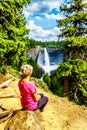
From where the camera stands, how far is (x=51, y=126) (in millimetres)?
10883

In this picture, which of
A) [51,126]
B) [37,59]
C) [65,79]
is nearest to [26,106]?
[51,126]

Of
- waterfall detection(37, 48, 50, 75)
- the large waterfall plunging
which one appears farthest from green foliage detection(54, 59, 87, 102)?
waterfall detection(37, 48, 50, 75)

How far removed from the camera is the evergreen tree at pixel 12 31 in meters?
20.8

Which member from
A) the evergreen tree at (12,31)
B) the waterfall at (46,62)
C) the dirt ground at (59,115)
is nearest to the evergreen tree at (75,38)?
the evergreen tree at (12,31)

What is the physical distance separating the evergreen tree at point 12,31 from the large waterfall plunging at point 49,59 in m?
43.0

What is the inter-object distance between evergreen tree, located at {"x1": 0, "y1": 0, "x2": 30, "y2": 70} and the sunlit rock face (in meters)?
10.5

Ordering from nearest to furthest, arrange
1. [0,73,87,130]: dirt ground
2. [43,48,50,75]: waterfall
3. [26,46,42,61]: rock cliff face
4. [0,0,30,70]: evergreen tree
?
1. [0,73,87,130]: dirt ground
2. [0,0,30,70]: evergreen tree
3. [43,48,50,75]: waterfall
4. [26,46,42,61]: rock cliff face

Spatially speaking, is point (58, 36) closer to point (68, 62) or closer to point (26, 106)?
point (68, 62)

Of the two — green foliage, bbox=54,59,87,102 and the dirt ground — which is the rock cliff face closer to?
green foliage, bbox=54,59,87,102

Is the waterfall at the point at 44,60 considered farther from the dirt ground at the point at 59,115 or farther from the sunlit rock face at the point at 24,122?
the sunlit rock face at the point at 24,122

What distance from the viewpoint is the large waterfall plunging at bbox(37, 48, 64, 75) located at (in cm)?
6837

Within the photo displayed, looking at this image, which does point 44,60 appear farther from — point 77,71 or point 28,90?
point 28,90

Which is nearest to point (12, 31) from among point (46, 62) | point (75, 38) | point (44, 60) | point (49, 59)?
point (75, 38)

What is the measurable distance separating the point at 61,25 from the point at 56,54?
1618 inches
